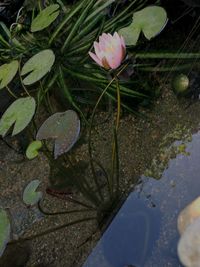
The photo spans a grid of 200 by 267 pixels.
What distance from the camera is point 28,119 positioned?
174 centimetres

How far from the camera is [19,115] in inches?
70.2

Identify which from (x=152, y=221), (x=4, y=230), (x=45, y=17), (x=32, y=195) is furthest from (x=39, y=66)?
(x=152, y=221)

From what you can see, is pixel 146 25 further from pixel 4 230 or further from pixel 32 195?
pixel 4 230

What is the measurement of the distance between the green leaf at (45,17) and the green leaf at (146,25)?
36cm

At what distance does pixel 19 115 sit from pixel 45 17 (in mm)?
558

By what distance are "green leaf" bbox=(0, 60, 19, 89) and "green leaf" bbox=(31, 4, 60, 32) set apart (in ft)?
0.65

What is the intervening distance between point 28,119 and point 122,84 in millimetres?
Answer: 392

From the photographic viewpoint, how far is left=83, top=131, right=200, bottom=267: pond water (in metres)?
1.36

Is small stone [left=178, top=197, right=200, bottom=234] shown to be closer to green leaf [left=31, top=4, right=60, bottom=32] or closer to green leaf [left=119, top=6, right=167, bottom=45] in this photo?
green leaf [left=119, top=6, right=167, bottom=45]

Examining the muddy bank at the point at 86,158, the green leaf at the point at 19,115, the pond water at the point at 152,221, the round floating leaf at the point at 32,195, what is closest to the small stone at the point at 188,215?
the pond water at the point at 152,221

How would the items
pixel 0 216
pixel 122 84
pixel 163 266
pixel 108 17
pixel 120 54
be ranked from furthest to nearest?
pixel 108 17, pixel 122 84, pixel 120 54, pixel 0 216, pixel 163 266

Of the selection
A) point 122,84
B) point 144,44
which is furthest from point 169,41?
point 122,84

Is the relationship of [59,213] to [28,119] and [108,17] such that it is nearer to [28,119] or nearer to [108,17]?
[28,119]

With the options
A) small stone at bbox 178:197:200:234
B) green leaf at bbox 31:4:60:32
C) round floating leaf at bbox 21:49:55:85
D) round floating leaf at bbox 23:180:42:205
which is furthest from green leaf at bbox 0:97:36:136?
small stone at bbox 178:197:200:234
